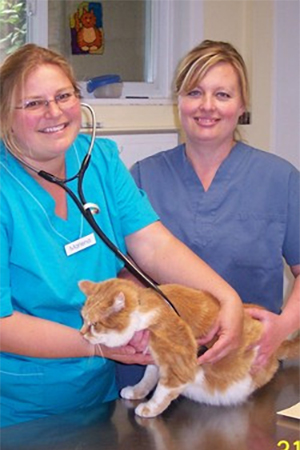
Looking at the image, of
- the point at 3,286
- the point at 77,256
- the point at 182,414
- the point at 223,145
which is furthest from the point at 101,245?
the point at 223,145

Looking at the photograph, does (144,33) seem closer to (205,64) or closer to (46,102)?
(205,64)

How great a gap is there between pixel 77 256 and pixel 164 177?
0.46 metres

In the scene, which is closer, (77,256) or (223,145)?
(77,256)

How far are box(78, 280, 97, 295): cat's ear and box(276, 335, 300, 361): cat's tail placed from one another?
0.45m

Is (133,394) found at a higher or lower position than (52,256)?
lower

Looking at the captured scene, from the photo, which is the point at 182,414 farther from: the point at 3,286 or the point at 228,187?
the point at 228,187

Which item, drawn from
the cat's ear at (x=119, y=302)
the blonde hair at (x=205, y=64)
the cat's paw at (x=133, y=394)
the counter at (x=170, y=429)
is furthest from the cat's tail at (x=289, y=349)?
the blonde hair at (x=205, y=64)

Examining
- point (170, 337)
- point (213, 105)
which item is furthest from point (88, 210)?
point (213, 105)

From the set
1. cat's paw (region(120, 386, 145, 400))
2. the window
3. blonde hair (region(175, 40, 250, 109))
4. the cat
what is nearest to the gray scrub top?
blonde hair (region(175, 40, 250, 109))

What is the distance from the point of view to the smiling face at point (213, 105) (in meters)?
1.64

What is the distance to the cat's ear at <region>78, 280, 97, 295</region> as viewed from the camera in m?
1.25

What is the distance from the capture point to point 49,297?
130 cm

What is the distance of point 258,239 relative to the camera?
5.51 ft

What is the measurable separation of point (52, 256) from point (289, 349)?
0.55m
